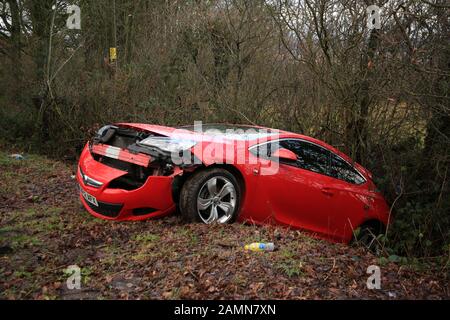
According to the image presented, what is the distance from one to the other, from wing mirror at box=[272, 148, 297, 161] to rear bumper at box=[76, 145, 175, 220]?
1.41 metres

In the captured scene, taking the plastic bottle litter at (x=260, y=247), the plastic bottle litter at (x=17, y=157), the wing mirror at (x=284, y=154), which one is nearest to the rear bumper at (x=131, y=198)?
the plastic bottle litter at (x=260, y=247)

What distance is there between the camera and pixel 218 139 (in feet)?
17.9

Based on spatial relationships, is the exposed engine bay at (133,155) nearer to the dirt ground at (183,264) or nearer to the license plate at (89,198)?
the license plate at (89,198)

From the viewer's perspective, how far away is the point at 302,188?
5.75 meters

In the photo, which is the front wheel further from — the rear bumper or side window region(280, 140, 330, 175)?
side window region(280, 140, 330, 175)

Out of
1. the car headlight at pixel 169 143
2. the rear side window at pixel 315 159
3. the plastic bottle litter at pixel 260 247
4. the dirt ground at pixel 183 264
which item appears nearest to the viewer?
the dirt ground at pixel 183 264

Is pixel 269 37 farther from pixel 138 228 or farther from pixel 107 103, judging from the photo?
pixel 138 228

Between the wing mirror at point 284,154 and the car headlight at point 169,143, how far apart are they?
1076 mm

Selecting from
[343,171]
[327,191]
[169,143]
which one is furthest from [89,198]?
[343,171]

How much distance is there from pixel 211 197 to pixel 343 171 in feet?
7.71

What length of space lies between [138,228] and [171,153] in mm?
975

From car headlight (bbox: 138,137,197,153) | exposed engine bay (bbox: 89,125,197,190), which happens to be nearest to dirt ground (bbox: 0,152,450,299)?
exposed engine bay (bbox: 89,125,197,190)

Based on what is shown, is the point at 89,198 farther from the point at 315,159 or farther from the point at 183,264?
the point at 315,159

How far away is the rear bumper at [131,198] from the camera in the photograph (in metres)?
5.02
